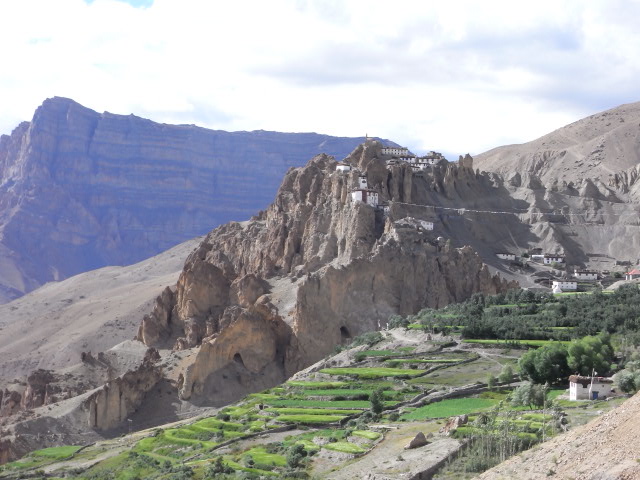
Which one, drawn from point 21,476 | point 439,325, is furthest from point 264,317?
point 21,476

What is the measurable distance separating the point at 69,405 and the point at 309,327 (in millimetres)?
24863

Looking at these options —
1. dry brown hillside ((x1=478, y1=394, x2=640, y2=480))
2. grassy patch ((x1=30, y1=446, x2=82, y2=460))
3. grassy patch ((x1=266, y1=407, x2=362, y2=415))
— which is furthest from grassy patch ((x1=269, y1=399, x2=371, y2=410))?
dry brown hillside ((x1=478, y1=394, x2=640, y2=480))

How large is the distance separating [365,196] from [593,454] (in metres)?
92.5

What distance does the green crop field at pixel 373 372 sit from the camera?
86.7 metres

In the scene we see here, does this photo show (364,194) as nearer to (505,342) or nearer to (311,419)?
(505,342)

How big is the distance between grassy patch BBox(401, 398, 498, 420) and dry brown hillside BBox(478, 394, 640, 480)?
19.4m

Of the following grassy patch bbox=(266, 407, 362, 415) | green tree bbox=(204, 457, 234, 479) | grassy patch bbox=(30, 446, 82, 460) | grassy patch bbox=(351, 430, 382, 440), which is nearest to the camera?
grassy patch bbox=(351, 430, 382, 440)

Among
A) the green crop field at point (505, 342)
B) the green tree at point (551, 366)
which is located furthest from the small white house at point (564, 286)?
the green tree at point (551, 366)

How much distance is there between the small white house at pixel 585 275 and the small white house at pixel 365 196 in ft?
79.9

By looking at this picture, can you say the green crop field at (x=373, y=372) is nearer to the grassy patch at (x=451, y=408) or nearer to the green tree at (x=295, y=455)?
the grassy patch at (x=451, y=408)

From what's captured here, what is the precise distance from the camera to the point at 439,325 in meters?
101

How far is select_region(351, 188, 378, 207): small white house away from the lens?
134125mm

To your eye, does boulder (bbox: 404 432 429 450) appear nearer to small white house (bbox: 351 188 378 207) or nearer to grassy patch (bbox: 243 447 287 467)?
grassy patch (bbox: 243 447 287 467)

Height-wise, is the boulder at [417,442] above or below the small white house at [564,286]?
below
